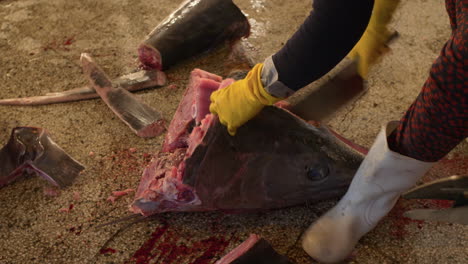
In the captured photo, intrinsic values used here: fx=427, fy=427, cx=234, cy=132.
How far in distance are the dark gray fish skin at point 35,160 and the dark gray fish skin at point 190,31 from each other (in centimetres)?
95

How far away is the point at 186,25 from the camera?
3064 millimetres

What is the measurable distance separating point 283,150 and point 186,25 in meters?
1.46

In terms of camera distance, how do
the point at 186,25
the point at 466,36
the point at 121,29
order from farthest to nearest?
1. the point at 121,29
2. the point at 186,25
3. the point at 466,36

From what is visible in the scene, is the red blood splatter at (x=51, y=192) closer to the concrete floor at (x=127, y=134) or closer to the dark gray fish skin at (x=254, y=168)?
the concrete floor at (x=127, y=134)

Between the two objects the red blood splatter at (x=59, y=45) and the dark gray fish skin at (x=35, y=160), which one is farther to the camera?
the red blood splatter at (x=59, y=45)

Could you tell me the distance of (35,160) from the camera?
237 centimetres

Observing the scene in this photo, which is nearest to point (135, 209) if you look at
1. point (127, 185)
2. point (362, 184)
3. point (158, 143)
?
point (127, 185)

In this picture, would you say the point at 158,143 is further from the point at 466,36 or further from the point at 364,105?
the point at 466,36

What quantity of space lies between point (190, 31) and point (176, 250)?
164 cm

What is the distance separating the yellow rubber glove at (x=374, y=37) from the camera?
8.18ft

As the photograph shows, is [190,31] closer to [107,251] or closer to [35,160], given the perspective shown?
[35,160]

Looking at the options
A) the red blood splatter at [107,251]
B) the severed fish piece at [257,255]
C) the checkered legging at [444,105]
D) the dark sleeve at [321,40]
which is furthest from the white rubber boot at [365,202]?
the red blood splatter at [107,251]

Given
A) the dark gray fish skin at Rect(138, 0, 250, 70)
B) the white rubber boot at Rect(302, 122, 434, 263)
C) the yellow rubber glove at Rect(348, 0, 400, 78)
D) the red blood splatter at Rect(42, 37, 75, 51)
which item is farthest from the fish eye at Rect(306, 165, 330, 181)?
the red blood splatter at Rect(42, 37, 75, 51)

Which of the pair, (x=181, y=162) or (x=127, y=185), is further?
(x=127, y=185)
